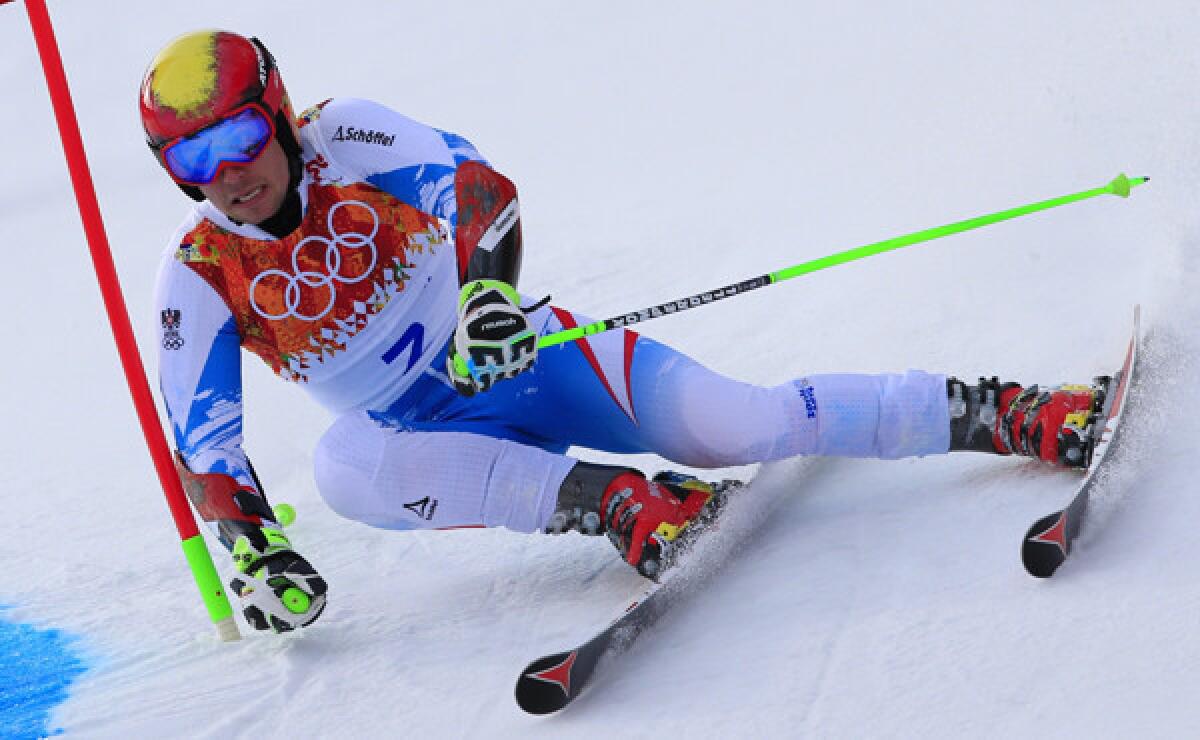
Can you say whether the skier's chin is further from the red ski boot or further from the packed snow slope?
the red ski boot

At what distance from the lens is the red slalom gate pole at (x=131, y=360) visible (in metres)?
2.93

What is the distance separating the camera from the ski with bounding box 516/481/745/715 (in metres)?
2.26

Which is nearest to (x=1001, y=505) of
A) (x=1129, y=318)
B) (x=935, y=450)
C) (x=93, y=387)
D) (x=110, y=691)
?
(x=935, y=450)

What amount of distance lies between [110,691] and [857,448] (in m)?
1.49

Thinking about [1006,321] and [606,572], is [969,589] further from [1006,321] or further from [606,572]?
[1006,321]

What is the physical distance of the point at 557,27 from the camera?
8555 mm

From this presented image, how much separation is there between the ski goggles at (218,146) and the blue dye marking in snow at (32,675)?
1.05 m

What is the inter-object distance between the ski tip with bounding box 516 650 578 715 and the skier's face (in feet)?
3.23

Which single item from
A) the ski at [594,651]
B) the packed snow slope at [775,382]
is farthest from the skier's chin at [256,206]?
the ski at [594,651]

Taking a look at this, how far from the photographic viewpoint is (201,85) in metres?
2.55

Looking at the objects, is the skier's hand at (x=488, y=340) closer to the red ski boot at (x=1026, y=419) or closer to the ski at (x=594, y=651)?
the ski at (x=594, y=651)

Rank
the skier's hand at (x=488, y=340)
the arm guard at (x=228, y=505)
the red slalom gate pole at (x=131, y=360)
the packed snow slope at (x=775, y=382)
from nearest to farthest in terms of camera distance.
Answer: the packed snow slope at (x=775, y=382) < the skier's hand at (x=488, y=340) < the arm guard at (x=228, y=505) < the red slalom gate pole at (x=131, y=360)

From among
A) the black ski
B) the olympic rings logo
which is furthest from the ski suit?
the black ski

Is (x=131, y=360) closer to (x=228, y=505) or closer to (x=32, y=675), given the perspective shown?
(x=228, y=505)
